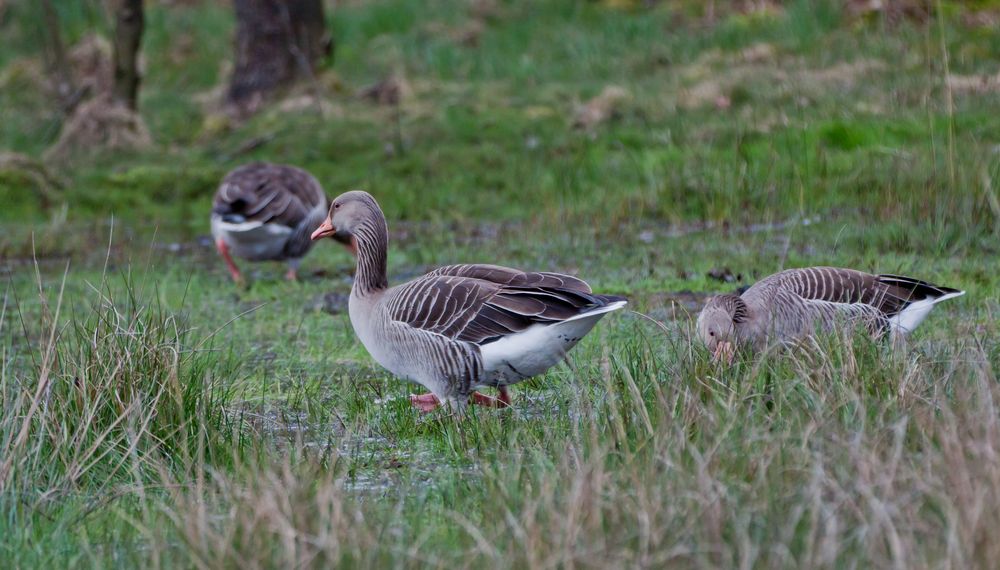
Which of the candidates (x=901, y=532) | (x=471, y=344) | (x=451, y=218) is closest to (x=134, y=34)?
(x=451, y=218)

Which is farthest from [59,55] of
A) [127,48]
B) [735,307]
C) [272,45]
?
[735,307]

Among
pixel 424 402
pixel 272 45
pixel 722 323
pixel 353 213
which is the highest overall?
pixel 272 45

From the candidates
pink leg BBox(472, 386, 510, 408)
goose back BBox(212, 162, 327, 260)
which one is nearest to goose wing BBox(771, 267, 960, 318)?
pink leg BBox(472, 386, 510, 408)

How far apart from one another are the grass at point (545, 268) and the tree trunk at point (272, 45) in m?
0.46

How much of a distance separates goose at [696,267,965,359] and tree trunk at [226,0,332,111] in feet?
33.3

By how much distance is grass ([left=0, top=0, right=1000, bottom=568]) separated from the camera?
3.95 meters

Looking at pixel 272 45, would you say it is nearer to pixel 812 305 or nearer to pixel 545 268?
pixel 545 268

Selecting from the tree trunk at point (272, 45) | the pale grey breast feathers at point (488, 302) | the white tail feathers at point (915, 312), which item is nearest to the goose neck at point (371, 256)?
the pale grey breast feathers at point (488, 302)

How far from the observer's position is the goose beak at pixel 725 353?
570cm

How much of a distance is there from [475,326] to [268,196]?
5.14m

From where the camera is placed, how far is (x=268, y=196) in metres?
10.9

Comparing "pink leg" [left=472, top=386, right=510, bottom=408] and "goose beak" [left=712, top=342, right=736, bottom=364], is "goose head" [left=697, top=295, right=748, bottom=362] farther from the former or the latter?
"pink leg" [left=472, top=386, right=510, bottom=408]

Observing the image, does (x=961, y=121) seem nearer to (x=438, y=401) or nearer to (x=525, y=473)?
(x=438, y=401)

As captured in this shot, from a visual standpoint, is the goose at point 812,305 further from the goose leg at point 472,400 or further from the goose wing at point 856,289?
the goose leg at point 472,400
